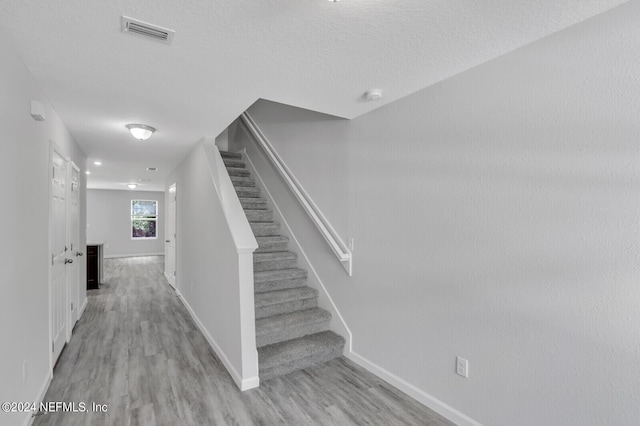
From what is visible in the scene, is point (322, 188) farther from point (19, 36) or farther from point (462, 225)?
point (19, 36)

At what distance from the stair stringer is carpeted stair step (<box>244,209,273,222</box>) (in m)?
0.07

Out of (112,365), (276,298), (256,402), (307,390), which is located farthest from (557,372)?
(112,365)

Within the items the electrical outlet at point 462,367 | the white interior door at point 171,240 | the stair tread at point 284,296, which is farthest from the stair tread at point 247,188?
the electrical outlet at point 462,367

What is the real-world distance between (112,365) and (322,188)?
2577mm

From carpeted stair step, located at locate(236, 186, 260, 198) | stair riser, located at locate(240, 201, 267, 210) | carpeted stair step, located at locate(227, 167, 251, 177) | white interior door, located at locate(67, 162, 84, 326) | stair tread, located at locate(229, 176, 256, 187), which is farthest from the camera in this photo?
carpeted stair step, located at locate(227, 167, 251, 177)

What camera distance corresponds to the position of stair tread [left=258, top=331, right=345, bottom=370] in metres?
2.70

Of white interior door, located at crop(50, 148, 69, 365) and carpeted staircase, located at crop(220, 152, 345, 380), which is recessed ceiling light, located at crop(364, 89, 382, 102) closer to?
carpeted staircase, located at crop(220, 152, 345, 380)

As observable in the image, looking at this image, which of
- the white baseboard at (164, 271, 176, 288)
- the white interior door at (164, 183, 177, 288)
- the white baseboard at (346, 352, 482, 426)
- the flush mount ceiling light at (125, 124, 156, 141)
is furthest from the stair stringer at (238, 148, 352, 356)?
the white baseboard at (164, 271, 176, 288)

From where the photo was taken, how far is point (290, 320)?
122 inches

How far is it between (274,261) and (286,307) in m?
0.60

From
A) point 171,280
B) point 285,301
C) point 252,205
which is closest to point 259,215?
point 252,205

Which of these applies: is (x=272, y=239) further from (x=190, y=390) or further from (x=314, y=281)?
(x=190, y=390)

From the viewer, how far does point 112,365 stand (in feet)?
9.57

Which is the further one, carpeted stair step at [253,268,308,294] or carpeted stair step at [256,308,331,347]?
carpeted stair step at [253,268,308,294]
